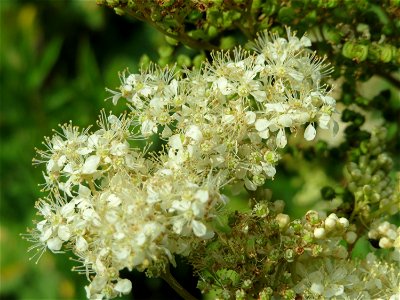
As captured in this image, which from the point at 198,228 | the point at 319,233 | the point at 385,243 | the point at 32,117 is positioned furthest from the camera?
the point at 32,117

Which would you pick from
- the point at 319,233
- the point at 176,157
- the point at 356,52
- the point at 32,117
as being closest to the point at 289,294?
the point at 319,233

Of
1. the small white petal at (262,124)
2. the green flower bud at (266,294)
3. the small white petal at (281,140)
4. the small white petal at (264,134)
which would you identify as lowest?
the green flower bud at (266,294)

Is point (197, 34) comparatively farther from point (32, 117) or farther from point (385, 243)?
point (32, 117)

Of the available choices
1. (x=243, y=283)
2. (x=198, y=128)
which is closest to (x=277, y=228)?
(x=243, y=283)

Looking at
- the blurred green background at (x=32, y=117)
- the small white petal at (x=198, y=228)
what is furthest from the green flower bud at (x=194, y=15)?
the blurred green background at (x=32, y=117)

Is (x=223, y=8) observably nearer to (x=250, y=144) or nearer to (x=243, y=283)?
(x=250, y=144)

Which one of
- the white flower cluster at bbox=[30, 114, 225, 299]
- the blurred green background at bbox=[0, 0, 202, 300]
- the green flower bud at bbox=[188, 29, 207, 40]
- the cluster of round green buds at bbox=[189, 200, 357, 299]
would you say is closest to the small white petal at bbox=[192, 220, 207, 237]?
the white flower cluster at bbox=[30, 114, 225, 299]

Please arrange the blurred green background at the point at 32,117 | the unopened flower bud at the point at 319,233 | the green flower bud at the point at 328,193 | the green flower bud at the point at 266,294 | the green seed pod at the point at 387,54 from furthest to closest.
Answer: the blurred green background at the point at 32,117
the green flower bud at the point at 328,193
the green seed pod at the point at 387,54
the unopened flower bud at the point at 319,233
the green flower bud at the point at 266,294

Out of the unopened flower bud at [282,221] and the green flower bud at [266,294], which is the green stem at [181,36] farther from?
the green flower bud at [266,294]
